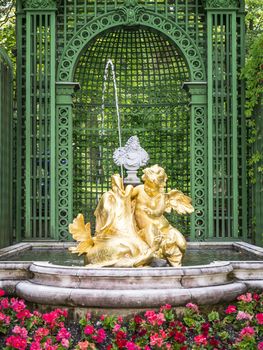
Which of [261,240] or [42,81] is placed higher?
[42,81]

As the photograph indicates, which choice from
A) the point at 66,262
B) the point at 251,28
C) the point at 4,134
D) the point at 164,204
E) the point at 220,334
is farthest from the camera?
the point at 251,28

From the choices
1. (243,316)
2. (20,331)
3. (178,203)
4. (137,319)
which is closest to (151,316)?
(137,319)

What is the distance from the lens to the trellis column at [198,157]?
1295 centimetres

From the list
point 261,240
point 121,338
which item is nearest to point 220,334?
point 121,338

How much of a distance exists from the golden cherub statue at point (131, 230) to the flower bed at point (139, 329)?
3.26ft

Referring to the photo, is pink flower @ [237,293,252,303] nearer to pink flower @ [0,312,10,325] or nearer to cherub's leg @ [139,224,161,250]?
cherub's leg @ [139,224,161,250]

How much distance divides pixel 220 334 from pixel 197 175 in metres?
6.63

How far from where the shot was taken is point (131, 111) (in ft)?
49.1

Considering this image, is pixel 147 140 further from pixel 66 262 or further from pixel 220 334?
pixel 220 334

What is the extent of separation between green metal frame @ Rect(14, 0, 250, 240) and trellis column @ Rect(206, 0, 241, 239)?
0.02 meters

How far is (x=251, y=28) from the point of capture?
1939 cm

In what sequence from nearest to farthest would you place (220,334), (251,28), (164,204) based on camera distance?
(220,334), (164,204), (251,28)

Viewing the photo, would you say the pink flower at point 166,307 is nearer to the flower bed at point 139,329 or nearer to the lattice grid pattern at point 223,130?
the flower bed at point 139,329

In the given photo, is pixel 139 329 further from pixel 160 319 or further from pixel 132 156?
pixel 132 156
